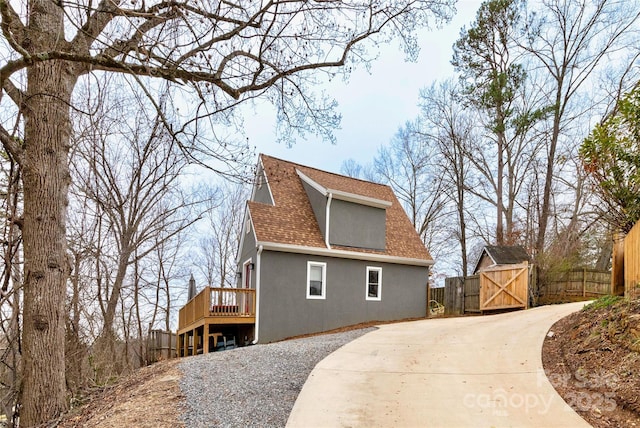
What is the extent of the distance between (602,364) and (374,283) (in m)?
8.72

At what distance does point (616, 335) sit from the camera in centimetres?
468

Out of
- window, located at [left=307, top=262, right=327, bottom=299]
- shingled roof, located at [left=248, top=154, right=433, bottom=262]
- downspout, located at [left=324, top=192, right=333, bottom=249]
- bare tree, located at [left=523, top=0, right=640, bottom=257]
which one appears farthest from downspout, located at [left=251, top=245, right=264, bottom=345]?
bare tree, located at [left=523, top=0, right=640, bottom=257]

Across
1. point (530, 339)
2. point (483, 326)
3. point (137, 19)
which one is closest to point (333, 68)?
point (137, 19)

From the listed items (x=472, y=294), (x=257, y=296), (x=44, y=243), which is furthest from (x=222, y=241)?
(x=44, y=243)

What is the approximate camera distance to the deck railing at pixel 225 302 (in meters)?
10.3

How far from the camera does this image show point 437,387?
4.62 meters

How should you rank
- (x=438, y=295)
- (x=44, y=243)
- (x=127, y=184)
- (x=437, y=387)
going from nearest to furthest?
(x=44, y=243) → (x=437, y=387) → (x=127, y=184) → (x=438, y=295)

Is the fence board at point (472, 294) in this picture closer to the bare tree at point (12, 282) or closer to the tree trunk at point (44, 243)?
the tree trunk at point (44, 243)

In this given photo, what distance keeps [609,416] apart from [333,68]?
4.66 meters

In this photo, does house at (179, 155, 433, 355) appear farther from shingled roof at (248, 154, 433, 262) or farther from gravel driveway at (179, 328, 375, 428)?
gravel driveway at (179, 328, 375, 428)

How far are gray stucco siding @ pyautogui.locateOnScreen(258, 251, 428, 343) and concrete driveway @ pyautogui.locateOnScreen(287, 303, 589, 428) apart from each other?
419 cm

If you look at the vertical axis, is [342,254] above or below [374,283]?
above

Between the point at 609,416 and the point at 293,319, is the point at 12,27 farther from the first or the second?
the point at 293,319

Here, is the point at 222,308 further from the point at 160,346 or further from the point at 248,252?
the point at 160,346
